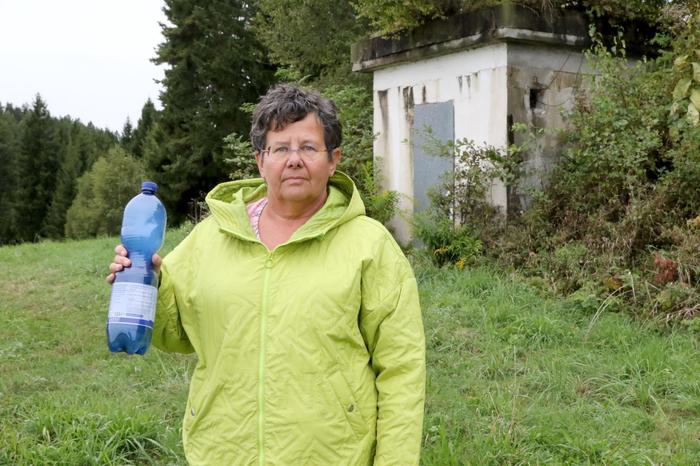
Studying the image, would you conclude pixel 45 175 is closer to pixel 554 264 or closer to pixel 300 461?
pixel 554 264

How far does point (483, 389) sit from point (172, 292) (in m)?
2.95

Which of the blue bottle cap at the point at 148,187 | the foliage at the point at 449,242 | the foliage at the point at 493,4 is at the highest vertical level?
the foliage at the point at 493,4

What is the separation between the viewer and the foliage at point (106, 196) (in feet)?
178

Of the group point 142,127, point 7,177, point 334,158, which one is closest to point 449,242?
point 334,158

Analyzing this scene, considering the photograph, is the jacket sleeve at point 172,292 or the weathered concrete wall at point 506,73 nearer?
the jacket sleeve at point 172,292

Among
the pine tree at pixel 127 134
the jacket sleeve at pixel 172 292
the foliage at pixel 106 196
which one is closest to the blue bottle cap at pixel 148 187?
the jacket sleeve at pixel 172 292

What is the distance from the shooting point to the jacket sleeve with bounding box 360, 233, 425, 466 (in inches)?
89.7

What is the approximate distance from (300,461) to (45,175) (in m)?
64.5

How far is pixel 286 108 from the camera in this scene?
244 cm

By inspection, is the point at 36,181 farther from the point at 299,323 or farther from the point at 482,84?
the point at 299,323

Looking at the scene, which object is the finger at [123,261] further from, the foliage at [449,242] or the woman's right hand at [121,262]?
the foliage at [449,242]

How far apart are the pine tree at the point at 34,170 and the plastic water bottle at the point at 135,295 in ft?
203

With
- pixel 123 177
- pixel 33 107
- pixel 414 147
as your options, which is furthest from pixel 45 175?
pixel 414 147

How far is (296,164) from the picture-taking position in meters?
2.41
